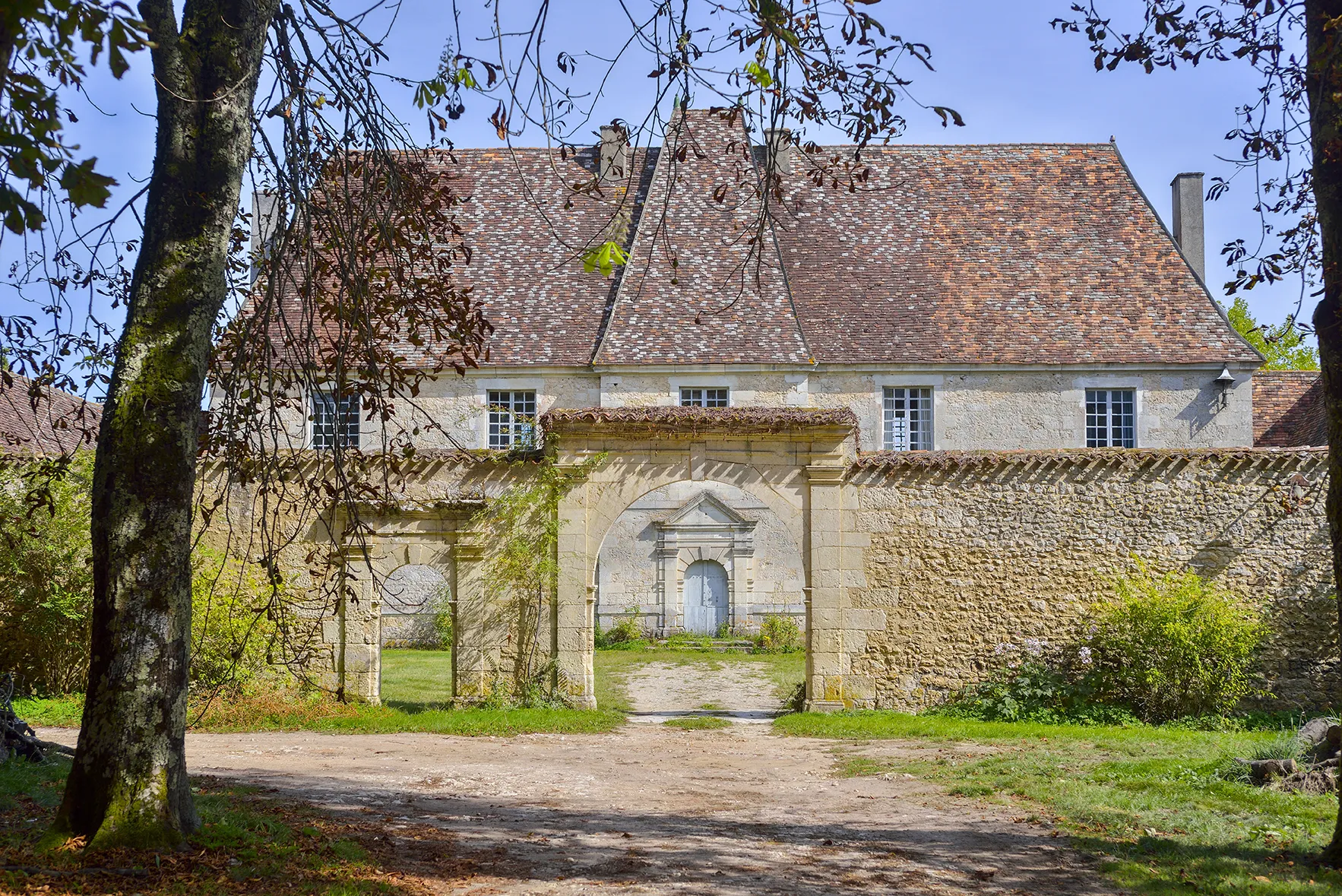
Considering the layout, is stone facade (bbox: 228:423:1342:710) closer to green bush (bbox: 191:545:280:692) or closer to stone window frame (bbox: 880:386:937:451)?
green bush (bbox: 191:545:280:692)

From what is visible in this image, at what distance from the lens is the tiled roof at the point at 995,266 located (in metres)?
19.0

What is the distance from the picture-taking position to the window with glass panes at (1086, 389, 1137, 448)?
19094 millimetres

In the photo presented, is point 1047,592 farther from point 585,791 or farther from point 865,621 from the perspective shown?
point 585,791

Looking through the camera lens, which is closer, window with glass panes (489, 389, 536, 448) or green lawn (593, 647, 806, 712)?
green lawn (593, 647, 806, 712)

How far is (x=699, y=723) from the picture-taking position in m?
13.2

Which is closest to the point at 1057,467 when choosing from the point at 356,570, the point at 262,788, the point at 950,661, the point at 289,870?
the point at 950,661

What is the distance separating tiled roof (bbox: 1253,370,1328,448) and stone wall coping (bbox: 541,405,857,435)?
36.0 feet

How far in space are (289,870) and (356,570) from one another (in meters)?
8.44

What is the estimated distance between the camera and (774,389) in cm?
1830

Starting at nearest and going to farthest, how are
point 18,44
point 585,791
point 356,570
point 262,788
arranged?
point 18,44 → point 262,788 → point 585,791 → point 356,570

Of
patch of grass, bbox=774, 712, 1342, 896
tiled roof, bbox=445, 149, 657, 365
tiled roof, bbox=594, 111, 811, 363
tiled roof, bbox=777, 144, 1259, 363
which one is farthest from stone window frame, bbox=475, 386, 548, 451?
patch of grass, bbox=774, 712, 1342, 896

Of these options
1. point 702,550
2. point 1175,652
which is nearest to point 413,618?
point 702,550

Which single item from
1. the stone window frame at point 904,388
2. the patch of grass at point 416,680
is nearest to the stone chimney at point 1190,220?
the stone window frame at point 904,388

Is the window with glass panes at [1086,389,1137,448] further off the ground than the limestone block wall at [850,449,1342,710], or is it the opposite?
the window with glass panes at [1086,389,1137,448]
